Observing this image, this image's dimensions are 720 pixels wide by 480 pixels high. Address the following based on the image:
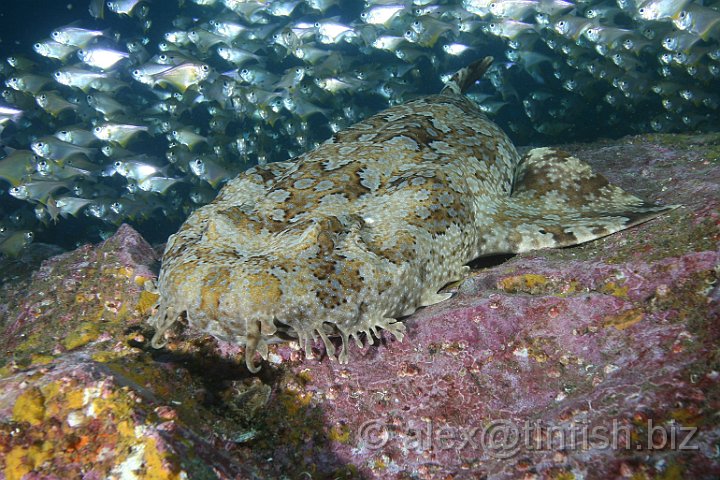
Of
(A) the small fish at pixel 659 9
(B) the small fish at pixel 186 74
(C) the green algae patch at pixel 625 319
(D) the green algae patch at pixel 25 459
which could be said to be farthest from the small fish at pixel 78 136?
(A) the small fish at pixel 659 9

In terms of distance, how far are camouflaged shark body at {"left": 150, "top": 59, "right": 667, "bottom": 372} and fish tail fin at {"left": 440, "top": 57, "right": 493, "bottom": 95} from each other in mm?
2035

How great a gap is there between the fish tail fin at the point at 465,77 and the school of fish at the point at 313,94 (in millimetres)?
3152

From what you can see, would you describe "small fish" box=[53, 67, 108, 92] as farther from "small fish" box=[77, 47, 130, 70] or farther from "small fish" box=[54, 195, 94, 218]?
"small fish" box=[54, 195, 94, 218]

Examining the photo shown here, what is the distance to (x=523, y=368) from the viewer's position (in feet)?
9.68

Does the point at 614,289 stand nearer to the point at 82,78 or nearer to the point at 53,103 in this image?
the point at 53,103

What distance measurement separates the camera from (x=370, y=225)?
3.55 meters

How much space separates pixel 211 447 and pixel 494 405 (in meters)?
1.67

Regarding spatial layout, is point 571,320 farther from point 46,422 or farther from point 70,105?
point 70,105

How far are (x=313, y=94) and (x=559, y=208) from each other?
8577mm

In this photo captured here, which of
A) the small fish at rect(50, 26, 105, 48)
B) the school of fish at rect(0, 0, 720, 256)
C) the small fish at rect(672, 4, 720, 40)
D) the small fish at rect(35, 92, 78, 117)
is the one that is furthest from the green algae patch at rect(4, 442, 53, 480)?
the small fish at rect(50, 26, 105, 48)

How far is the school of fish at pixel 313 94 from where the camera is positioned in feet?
33.9

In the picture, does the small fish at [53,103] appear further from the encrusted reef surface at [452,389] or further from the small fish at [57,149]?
the encrusted reef surface at [452,389]

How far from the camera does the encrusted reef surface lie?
7.11 ft

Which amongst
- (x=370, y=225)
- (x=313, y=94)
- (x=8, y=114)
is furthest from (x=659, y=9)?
(x=8, y=114)
